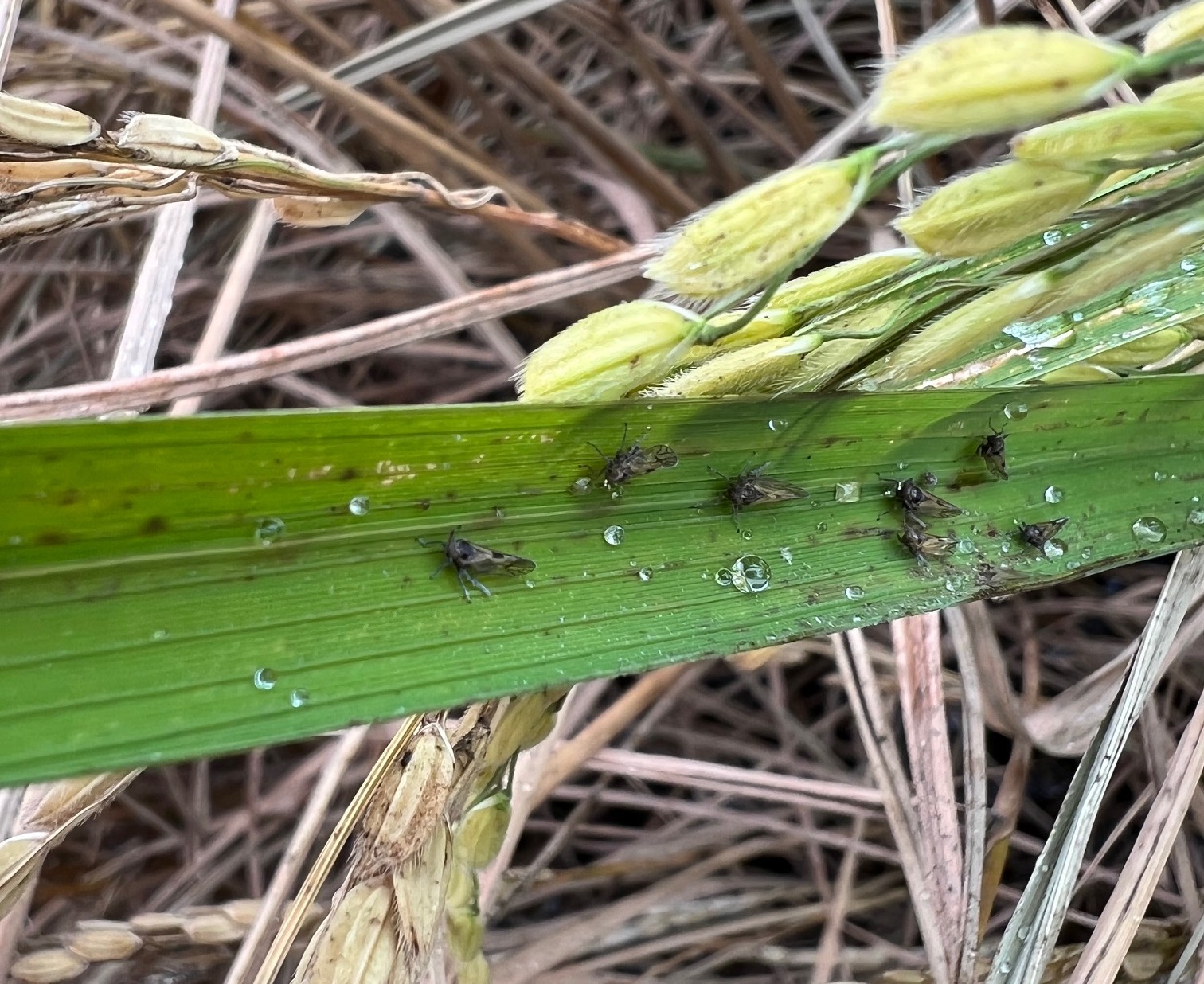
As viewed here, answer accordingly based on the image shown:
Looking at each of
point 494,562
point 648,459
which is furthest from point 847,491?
point 494,562

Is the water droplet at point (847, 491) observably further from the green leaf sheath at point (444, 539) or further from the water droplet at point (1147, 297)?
the water droplet at point (1147, 297)

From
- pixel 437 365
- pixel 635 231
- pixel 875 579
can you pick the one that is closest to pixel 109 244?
pixel 437 365

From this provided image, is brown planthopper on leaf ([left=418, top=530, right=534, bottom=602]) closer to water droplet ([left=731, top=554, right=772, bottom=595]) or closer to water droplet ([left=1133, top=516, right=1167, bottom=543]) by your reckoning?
water droplet ([left=731, top=554, right=772, bottom=595])

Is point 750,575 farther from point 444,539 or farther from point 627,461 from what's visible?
point 444,539

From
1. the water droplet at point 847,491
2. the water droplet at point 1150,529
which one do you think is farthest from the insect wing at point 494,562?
the water droplet at point 1150,529

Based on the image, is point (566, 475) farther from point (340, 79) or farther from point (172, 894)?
point (172, 894)

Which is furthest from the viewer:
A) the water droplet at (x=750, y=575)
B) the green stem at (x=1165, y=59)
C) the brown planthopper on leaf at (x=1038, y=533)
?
the brown planthopper on leaf at (x=1038, y=533)
